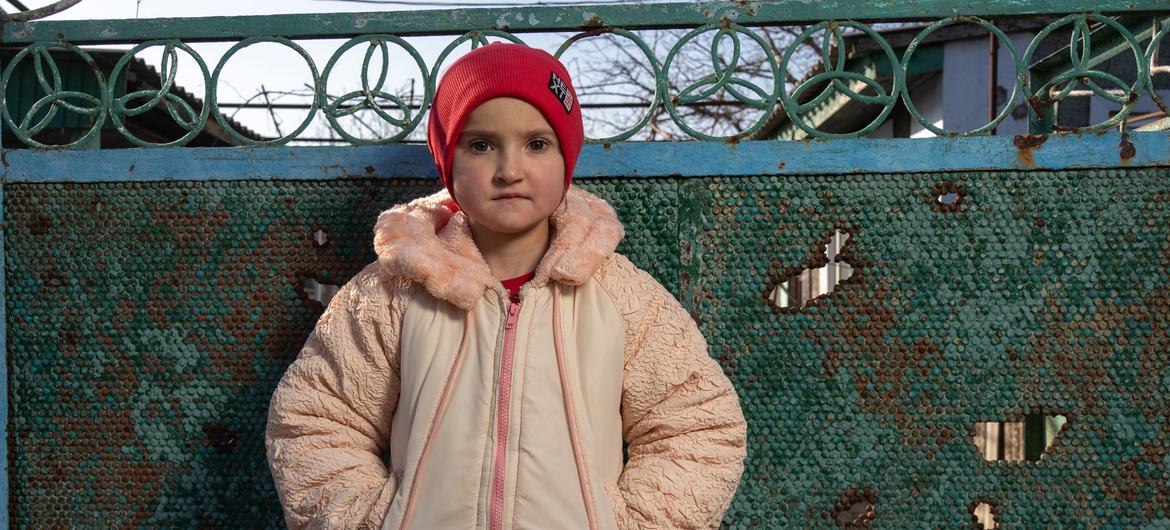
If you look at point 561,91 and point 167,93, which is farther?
point 167,93

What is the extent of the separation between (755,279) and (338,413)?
1.18 metres

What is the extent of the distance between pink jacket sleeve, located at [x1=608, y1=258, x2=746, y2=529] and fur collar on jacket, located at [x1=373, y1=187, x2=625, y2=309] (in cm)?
16

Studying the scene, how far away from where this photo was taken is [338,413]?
214 centimetres

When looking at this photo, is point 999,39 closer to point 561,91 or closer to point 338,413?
point 561,91

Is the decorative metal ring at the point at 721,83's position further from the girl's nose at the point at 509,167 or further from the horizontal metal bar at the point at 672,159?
the girl's nose at the point at 509,167

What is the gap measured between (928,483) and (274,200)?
198cm

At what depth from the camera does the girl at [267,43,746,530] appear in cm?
197

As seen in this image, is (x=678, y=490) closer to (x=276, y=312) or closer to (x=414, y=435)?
(x=414, y=435)

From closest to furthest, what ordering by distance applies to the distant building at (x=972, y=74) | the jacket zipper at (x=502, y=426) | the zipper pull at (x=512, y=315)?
the jacket zipper at (x=502, y=426)
the zipper pull at (x=512, y=315)
the distant building at (x=972, y=74)

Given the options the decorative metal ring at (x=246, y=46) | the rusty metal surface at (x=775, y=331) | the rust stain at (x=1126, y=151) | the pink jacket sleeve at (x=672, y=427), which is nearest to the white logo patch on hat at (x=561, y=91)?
the pink jacket sleeve at (x=672, y=427)

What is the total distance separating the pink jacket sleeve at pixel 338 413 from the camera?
2.07 meters

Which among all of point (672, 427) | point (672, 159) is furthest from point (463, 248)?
point (672, 159)

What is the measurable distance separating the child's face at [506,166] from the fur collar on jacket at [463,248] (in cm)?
10

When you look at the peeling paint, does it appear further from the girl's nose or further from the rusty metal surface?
the girl's nose
